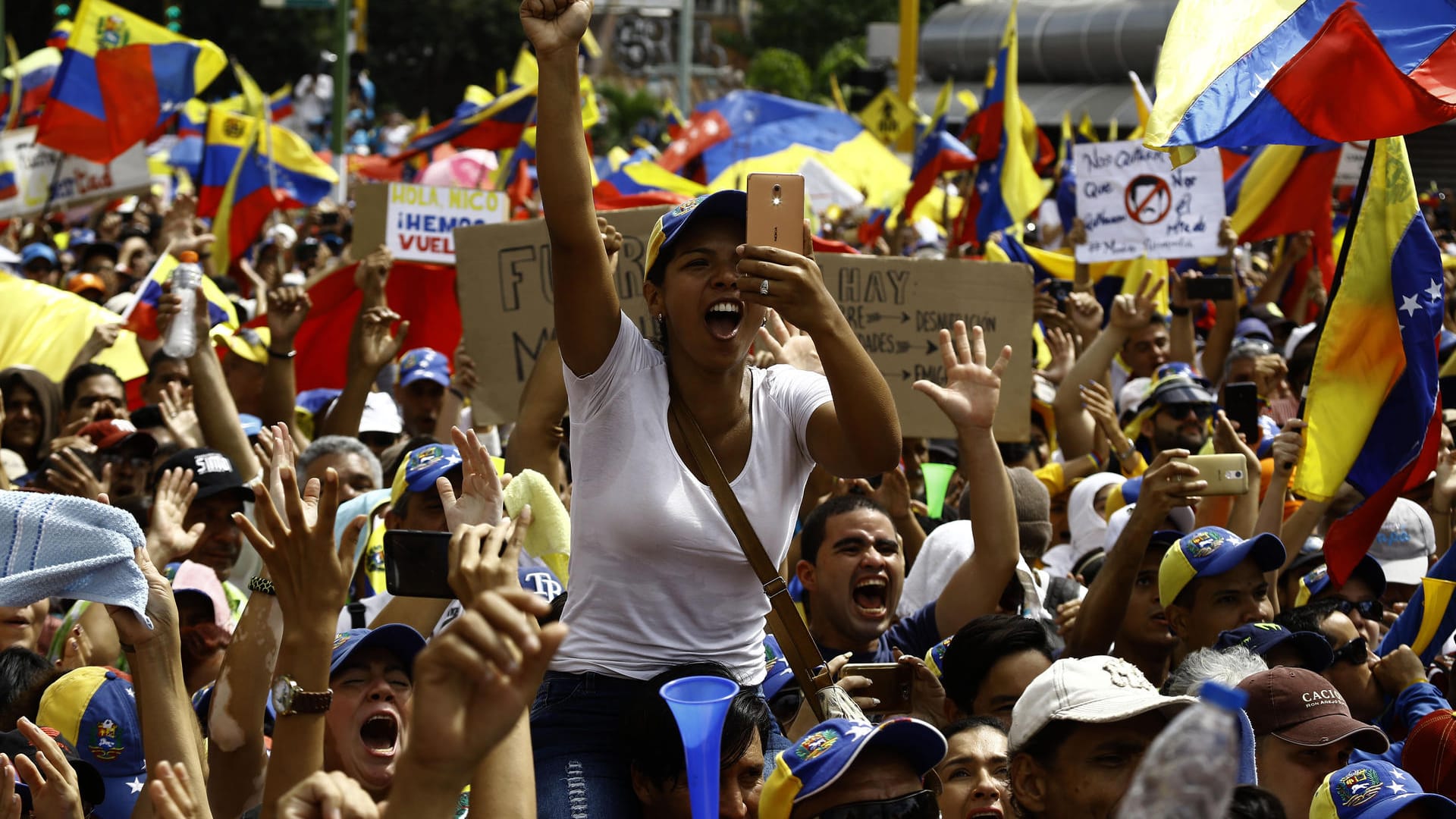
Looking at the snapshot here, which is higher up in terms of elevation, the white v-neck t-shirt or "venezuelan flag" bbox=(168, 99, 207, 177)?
"venezuelan flag" bbox=(168, 99, 207, 177)

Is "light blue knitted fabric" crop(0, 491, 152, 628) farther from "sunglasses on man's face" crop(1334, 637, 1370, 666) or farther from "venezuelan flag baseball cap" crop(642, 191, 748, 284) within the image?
"sunglasses on man's face" crop(1334, 637, 1370, 666)

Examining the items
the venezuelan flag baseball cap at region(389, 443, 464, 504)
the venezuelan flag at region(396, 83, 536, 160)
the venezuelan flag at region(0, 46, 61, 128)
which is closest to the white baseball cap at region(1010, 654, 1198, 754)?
the venezuelan flag baseball cap at region(389, 443, 464, 504)

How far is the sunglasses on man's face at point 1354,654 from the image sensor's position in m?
4.68

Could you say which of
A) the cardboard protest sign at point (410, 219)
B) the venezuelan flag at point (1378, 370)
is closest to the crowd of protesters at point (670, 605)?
the venezuelan flag at point (1378, 370)

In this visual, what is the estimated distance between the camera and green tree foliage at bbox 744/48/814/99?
141ft

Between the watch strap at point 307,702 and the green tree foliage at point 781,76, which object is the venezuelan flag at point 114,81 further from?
the green tree foliage at point 781,76

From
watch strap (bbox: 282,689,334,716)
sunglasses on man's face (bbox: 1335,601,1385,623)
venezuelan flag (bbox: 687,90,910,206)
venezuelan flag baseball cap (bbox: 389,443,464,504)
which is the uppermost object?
venezuelan flag (bbox: 687,90,910,206)

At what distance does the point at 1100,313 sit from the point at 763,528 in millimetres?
5977

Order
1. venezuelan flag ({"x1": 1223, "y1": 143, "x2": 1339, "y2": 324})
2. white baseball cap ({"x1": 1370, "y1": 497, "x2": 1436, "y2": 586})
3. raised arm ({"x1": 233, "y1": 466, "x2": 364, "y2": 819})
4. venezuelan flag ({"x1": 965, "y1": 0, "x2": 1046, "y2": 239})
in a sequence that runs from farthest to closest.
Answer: venezuelan flag ({"x1": 965, "y1": 0, "x2": 1046, "y2": 239}), venezuelan flag ({"x1": 1223, "y1": 143, "x2": 1339, "y2": 324}), white baseball cap ({"x1": 1370, "y1": 497, "x2": 1436, "y2": 586}), raised arm ({"x1": 233, "y1": 466, "x2": 364, "y2": 819})

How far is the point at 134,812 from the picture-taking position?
130 inches

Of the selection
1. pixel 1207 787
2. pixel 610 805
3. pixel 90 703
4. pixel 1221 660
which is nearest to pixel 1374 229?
pixel 1221 660

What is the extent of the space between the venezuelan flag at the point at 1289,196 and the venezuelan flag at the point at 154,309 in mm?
5805

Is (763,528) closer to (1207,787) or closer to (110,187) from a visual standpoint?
(1207,787)

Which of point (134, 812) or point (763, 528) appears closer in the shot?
point (763, 528)
